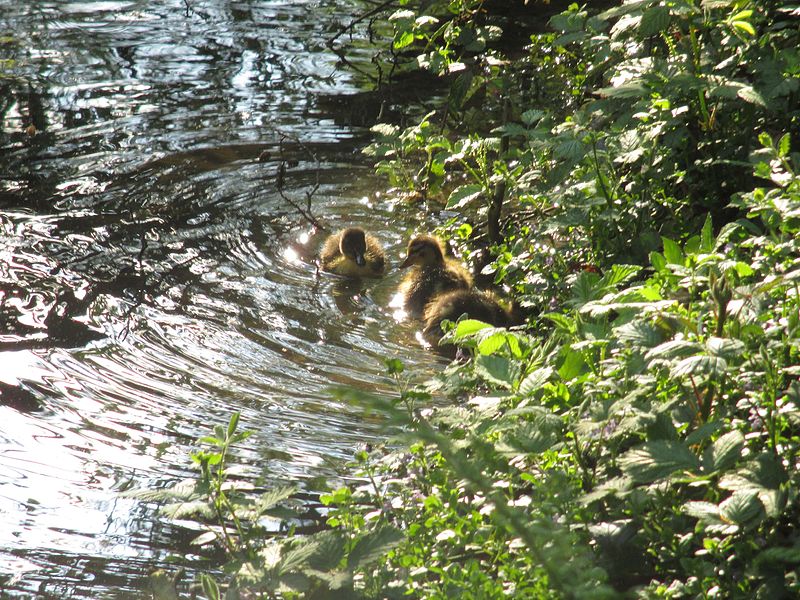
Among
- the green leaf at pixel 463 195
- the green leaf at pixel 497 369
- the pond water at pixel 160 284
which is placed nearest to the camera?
the green leaf at pixel 497 369

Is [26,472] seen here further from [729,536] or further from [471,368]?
[729,536]

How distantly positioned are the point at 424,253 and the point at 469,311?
2.95 ft

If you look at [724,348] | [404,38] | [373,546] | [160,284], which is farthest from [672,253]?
[160,284]

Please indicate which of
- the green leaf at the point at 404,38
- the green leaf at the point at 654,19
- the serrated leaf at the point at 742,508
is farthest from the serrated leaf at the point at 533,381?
the green leaf at the point at 404,38

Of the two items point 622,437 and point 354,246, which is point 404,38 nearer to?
point 354,246

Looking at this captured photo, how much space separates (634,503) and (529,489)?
78cm

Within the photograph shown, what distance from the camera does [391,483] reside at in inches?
124

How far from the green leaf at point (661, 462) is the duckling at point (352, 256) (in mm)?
3572

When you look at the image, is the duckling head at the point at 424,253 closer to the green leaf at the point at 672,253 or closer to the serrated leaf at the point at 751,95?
the serrated leaf at the point at 751,95

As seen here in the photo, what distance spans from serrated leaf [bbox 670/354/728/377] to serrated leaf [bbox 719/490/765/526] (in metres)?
0.26

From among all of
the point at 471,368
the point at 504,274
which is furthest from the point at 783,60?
the point at 471,368

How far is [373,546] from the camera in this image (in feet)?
7.47

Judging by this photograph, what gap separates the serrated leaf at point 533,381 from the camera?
7.95 feet

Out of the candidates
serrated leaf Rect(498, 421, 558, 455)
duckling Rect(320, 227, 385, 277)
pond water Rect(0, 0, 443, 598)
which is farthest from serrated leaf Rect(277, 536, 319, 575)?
duckling Rect(320, 227, 385, 277)
